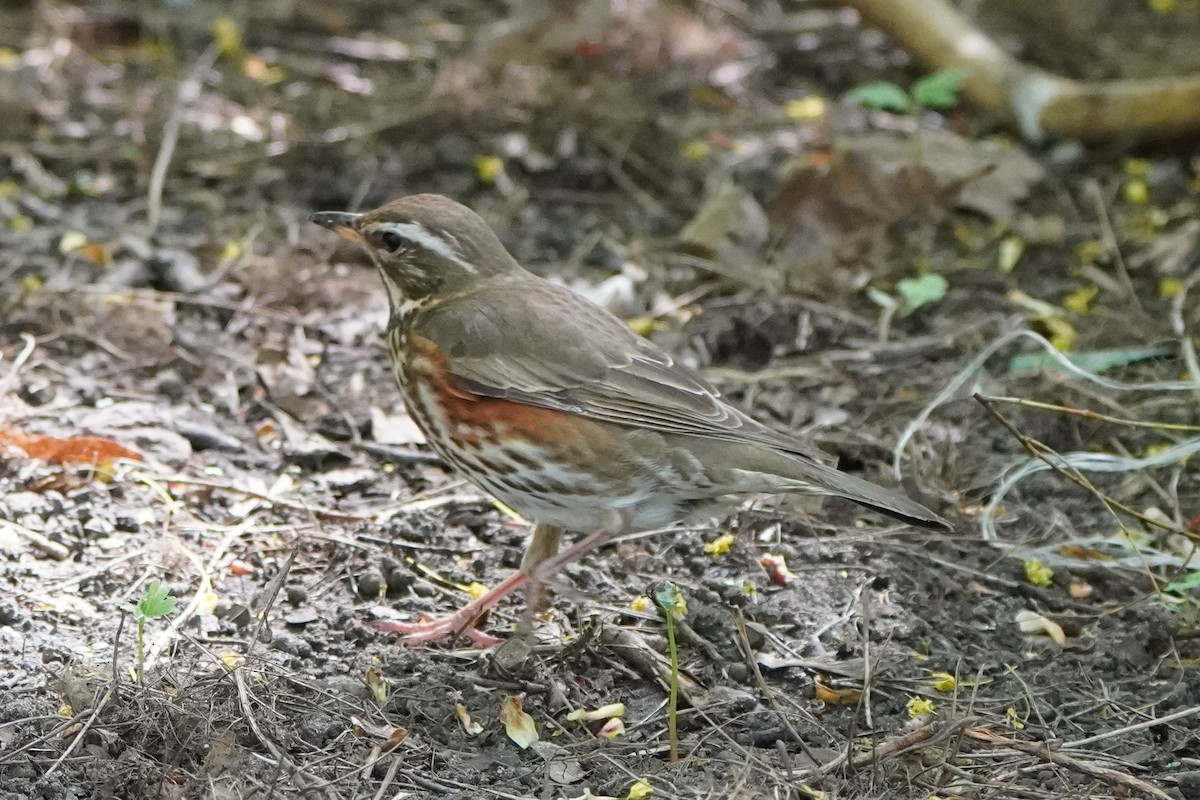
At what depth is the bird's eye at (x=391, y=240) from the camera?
4676mm

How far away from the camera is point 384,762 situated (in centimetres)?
370

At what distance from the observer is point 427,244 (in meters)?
4.66

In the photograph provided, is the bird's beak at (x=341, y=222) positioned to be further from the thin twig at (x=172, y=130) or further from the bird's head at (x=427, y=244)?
the thin twig at (x=172, y=130)

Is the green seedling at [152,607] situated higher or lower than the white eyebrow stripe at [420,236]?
lower

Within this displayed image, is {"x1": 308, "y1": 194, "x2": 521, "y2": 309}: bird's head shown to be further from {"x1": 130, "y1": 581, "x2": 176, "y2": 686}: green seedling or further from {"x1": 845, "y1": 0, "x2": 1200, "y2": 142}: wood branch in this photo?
{"x1": 845, "y1": 0, "x2": 1200, "y2": 142}: wood branch

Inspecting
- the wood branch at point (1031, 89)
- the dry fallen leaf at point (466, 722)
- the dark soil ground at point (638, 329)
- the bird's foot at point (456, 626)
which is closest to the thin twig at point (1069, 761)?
the dark soil ground at point (638, 329)

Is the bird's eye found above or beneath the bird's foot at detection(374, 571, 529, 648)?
above

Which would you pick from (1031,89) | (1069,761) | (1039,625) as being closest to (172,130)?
(1031,89)

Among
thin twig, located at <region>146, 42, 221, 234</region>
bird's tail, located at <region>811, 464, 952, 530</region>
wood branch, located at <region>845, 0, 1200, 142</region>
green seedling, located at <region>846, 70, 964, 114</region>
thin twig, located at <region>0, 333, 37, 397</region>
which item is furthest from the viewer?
wood branch, located at <region>845, 0, 1200, 142</region>

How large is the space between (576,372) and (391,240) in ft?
2.58

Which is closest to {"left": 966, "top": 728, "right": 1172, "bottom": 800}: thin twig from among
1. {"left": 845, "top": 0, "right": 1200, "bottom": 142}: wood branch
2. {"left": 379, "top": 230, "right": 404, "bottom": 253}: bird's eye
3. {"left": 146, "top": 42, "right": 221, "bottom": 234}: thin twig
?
{"left": 379, "top": 230, "right": 404, "bottom": 253}: bird's eye

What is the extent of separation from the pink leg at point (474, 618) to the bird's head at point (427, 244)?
0.97m

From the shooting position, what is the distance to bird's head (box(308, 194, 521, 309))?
466 cm

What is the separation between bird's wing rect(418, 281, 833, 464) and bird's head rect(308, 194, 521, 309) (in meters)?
0.12
